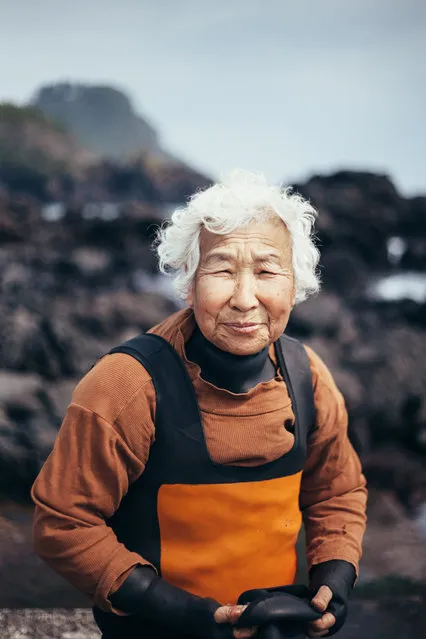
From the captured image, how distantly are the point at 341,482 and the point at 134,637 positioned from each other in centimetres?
67

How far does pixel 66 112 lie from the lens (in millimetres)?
12570

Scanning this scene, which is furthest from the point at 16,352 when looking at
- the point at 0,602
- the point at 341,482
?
the point at 341,482

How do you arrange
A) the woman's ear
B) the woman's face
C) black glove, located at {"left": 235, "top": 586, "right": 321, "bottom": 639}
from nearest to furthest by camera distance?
1. black glove, located at {"left": 235, "top": 586, "right": 321, "bottom": 639}
2. the woman's face
3. the woman's ear

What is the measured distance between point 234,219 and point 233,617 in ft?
2.97

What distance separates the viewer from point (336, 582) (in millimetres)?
1841

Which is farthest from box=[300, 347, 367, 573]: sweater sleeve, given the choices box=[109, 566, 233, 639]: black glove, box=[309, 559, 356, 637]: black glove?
box=[109, 566, 233, 639]: black glove

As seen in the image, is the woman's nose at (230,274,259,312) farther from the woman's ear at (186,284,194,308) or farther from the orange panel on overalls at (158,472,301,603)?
the orange panel on overalls at (158,472,301,603)

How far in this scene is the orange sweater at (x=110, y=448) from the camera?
167cm

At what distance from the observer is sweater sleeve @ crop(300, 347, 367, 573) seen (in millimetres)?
1949

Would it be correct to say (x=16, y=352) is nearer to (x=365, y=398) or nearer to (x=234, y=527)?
(x=365, y=398)

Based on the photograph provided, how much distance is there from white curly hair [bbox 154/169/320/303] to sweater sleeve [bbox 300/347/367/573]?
30 centimetres

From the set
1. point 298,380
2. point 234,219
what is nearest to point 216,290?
point 234,219

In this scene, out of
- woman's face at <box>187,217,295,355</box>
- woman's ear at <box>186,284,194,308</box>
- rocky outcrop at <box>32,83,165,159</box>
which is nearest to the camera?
woman's face at <box>187,217,295,355</box>

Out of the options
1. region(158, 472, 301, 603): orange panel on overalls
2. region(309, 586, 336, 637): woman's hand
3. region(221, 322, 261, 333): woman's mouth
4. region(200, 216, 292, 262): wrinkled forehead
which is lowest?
region(309, 586, 336, 637): woman's hand
